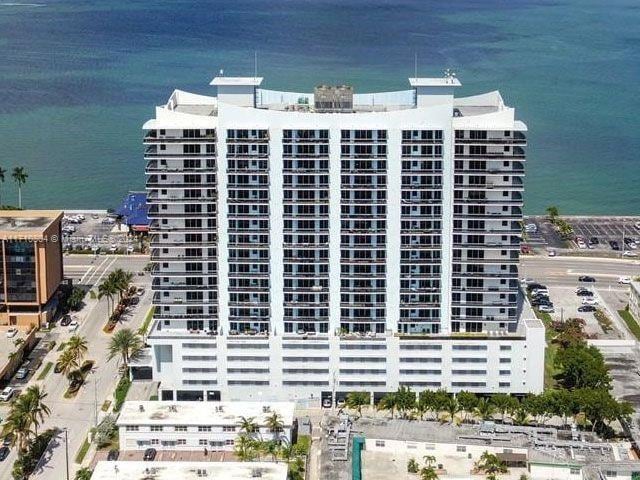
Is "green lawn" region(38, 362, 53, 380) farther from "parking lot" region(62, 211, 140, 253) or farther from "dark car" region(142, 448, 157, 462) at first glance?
"parking lot" region(62, 211, 140, 253)

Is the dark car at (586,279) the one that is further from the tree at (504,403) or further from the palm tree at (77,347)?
the palm tree at (77,347)

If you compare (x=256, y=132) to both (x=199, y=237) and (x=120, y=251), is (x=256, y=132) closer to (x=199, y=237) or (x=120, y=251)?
(x=199, y=237)

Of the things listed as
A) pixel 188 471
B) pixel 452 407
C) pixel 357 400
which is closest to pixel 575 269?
pixel 452 407

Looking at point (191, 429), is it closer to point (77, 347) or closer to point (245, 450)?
point (245, 450)

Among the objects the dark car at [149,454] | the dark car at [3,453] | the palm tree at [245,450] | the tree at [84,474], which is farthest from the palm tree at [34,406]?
the palm tree at [245,450]

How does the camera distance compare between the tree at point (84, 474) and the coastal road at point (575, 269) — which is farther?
the coastal road at point (575, 269)

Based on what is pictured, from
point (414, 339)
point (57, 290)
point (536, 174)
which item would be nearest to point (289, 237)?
point (414, 339)
